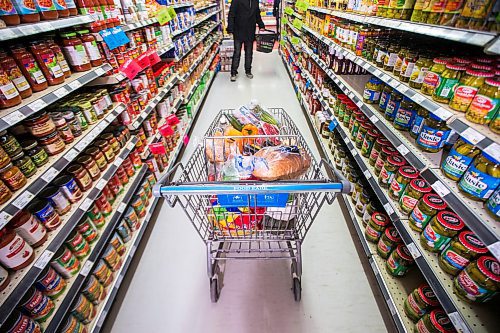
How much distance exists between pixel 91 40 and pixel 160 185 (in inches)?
42.0

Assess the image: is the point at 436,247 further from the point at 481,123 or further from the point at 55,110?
the point at 55,110

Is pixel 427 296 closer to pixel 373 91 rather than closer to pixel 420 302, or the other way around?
pixel 420 302

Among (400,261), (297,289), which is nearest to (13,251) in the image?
(297,289)

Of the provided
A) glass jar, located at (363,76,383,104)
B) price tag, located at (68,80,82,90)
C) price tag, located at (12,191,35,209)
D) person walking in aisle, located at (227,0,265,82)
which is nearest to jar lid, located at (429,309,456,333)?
glass jar, located at (363,76,383,104)

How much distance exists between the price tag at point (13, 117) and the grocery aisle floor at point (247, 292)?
1.21 meters

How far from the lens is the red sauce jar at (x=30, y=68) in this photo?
3.58 feet

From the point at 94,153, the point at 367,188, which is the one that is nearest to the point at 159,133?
the point at 94,153

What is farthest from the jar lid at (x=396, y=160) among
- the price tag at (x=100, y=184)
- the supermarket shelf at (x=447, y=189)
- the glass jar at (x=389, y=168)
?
the price tag at (x=100, y=184)

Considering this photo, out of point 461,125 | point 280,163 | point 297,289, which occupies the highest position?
point 461,125

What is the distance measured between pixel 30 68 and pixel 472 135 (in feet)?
5.80

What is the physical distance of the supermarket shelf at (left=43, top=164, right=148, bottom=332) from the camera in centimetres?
114

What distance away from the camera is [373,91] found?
71.2 inches

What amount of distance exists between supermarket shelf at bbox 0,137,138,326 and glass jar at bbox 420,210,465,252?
1649mm

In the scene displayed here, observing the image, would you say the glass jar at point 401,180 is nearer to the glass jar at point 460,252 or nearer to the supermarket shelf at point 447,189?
the supermarket shelf at point 447,189
